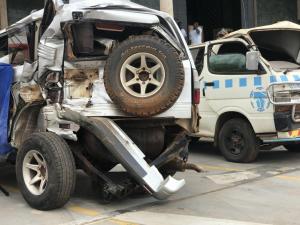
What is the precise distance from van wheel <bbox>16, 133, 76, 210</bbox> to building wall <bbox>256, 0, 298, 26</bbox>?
17.1 meters

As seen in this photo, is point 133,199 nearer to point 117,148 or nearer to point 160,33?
point 117,148

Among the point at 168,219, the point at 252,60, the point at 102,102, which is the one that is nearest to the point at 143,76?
the point at 102,102

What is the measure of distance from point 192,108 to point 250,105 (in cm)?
265

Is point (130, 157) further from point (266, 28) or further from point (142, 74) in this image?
point (266, 28)

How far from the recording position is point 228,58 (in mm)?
Answer: 9320

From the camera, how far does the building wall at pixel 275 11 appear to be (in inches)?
874

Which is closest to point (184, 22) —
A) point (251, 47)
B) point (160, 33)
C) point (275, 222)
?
point (251, 47)

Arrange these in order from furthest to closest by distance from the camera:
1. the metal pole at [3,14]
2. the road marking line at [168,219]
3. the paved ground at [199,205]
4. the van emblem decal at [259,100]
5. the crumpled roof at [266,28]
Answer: the metal pole at [3,14] < the crumpled roof at [266,28] < the van emblem decal at [259,100] < the paved ground at [199,205] < the road marking line at [168,219]

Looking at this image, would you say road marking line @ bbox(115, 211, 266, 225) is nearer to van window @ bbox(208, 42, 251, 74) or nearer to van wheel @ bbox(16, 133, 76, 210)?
van wheel @ bbox(16, 133, 76, 210)

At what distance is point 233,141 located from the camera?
30.9 ft

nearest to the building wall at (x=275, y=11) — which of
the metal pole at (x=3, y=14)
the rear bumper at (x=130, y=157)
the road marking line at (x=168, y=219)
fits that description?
the metal pole at (x=3, y=14)

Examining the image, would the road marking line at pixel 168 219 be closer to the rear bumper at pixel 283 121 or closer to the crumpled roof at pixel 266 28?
the rear bumper at pixel 283 121

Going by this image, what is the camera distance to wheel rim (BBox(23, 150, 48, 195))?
→ 6.17 meters

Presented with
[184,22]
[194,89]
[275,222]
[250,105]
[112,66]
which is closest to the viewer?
[275,222]
